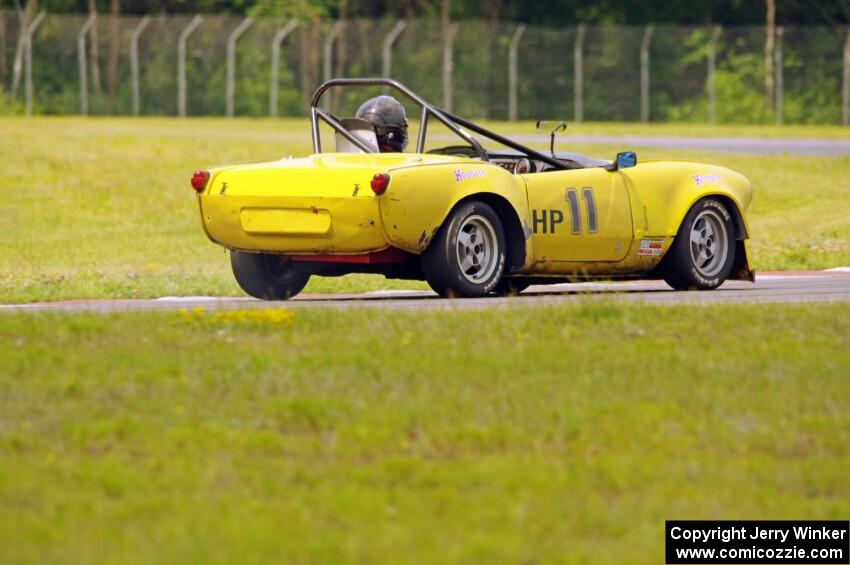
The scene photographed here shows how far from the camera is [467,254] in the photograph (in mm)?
10711

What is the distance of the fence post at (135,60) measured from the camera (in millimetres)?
42750

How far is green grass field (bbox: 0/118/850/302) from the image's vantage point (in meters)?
15.3

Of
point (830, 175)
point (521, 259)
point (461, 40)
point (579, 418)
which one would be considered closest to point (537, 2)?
point (461, 40)

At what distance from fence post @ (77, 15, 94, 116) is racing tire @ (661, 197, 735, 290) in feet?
106

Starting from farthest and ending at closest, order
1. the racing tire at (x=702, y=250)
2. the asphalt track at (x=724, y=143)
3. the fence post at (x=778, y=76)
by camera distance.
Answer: the fence post at (x=778, y=76)
the asphalt track at (x=724, y=143)
the racing tire at (x=702, y=250)

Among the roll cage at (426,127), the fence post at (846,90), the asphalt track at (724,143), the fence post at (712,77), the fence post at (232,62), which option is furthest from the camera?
the fence post at (232,62)

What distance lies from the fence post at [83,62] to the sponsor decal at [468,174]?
33031mm

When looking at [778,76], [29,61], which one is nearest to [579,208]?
[778,76]

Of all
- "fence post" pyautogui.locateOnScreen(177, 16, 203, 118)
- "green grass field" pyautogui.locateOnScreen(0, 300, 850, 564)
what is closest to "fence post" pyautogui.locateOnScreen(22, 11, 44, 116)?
"fence post" pyautogui.locateOnScreen(177, 16, 203, 118)

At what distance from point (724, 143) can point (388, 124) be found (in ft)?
69.7

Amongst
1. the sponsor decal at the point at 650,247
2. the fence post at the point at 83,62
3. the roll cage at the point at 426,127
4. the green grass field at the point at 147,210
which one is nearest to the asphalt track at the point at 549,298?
the sponsor decal at the point at 650,247

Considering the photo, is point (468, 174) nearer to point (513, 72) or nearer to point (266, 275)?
point (266, 275)

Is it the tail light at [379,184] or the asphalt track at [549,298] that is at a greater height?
the tail light at [379,184]

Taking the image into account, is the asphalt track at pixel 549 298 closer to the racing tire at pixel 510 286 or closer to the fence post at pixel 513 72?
the racing tire at pixel 510 286
